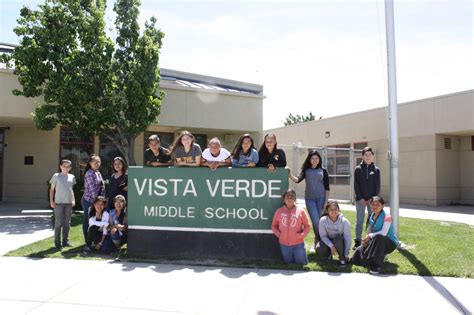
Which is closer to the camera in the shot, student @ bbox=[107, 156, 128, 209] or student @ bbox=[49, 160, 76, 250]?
student @ bbox=[49, 160, 76, 250]

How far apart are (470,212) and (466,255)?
8.42 metres

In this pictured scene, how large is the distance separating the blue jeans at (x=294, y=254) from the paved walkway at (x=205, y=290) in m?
0.42

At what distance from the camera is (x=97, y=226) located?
693 cm

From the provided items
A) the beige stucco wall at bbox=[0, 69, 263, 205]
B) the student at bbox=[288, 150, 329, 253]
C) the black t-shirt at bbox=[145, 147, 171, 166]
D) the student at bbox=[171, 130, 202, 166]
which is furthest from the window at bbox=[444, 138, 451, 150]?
the black t-shirt at bbox=[145, 147, 171, 166]

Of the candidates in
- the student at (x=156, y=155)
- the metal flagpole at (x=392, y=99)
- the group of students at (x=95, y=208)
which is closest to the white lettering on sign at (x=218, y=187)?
the student at (x=156, y=155)

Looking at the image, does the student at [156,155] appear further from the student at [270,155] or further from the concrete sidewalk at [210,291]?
the concrete sidewalk at [210,291]

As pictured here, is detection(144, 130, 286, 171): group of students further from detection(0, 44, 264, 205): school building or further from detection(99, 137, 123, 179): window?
detection(99, 137, 123, 179): window

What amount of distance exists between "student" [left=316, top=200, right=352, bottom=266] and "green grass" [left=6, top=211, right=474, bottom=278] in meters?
0.17

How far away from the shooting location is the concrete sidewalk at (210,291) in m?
4.32

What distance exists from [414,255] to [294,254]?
2042mm

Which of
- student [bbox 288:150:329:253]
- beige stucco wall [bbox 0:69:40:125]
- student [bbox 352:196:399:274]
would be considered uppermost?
beige stucco wall [bbox 0:69:40:125]

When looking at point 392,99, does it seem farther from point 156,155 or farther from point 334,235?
point 156,155

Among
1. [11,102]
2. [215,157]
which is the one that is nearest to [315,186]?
[215,157]

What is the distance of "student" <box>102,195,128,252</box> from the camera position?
22.5 feet
